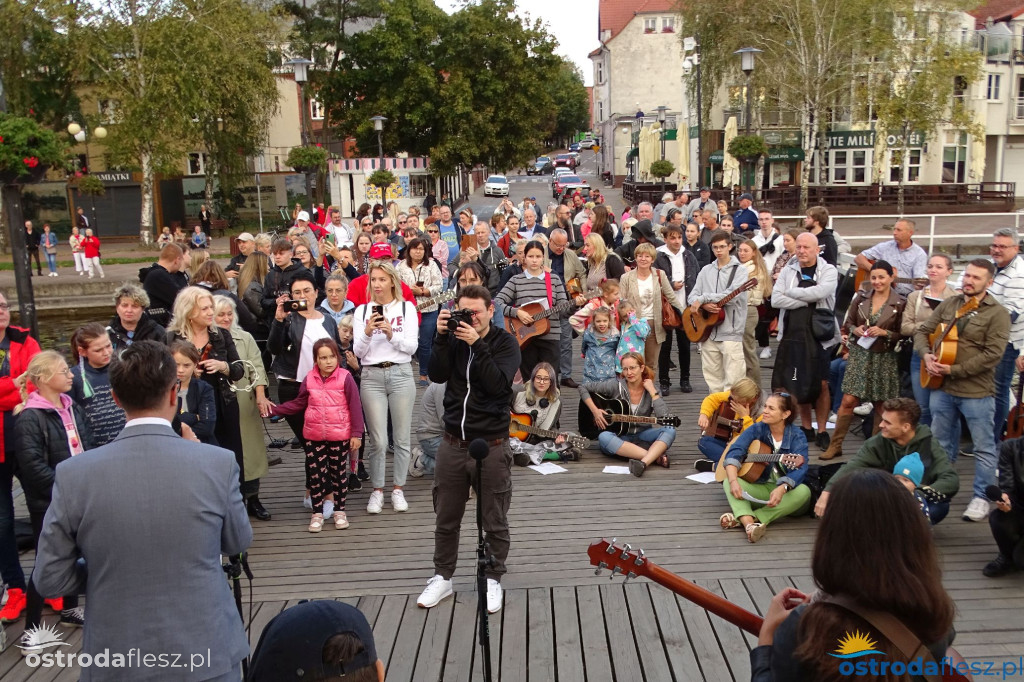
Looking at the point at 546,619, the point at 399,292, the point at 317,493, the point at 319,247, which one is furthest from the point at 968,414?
the point at 319,247

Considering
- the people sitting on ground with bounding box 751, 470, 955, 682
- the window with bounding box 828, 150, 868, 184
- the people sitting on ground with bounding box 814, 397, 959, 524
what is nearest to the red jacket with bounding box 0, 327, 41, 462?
the people sitting on ground with bounding box 751, 470, 955, 682

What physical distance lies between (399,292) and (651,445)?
2457mm

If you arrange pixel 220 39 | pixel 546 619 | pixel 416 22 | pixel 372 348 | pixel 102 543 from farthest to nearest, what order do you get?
pixel 416 22 → pixel 220 39 → pixel 372 348 → pixel 546 619 → pixel 102 543

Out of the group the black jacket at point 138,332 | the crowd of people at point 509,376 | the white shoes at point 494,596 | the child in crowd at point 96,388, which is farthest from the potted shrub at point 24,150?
the white shoes at point 494,596

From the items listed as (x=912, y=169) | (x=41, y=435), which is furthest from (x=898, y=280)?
(x=912, y=169)

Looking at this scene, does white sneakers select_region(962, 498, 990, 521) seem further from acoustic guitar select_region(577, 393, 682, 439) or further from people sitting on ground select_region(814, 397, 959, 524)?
acoustic guitar select_region(577, 393, 682, 439)

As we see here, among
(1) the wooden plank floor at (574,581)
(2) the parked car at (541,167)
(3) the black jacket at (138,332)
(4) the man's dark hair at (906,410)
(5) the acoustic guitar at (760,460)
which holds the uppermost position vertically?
(2) the parked car at (541,167)

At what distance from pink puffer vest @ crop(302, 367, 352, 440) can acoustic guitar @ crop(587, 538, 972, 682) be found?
3.13 metres

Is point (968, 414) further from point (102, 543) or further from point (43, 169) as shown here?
point (43, 169)

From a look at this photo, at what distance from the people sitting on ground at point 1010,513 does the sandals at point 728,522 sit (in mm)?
1456

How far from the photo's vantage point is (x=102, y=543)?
8.07 ft

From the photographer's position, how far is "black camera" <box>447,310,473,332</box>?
4406mm

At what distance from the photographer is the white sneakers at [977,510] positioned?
18.7 feet

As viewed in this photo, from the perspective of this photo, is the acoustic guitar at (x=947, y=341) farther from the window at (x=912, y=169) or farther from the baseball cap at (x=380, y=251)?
the window at (x=912, y=169)
